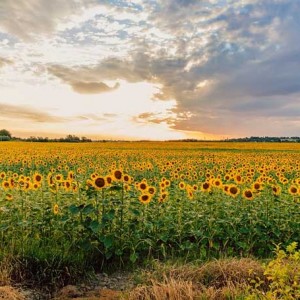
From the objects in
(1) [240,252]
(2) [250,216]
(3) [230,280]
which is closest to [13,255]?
(3) [230,280]

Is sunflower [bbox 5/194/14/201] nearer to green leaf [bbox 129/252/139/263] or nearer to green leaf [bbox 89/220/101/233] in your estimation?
green leaf [bbox 89/220/101/233]

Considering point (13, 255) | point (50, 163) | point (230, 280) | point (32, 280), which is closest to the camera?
point (230, 280)

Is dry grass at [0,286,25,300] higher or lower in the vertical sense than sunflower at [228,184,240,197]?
lower

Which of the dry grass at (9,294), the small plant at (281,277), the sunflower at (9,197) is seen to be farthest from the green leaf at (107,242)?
the small plant at (281,277)

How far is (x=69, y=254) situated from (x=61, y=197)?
6.46 feet

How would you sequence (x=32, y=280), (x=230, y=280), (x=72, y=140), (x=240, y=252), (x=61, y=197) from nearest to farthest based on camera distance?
1. (x=230, y=280)
2. (x=32, y=280)
3. (x=240, y=252)
4. (x=61, y=197)
5. (x=72, y=140)

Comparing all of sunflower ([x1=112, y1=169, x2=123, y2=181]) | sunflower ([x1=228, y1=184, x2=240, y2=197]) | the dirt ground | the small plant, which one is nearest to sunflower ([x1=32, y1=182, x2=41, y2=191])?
sunflower ([x1=112, y1=169, x2=123, y2=181])

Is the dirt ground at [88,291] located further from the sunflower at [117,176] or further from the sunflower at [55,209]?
the sunflower at [55,209]

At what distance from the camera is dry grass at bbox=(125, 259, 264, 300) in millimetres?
4383

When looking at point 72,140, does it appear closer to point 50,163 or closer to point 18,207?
point 50,163

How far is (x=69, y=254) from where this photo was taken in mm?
5949

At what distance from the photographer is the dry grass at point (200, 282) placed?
4.38 metres

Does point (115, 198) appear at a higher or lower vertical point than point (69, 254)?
higher

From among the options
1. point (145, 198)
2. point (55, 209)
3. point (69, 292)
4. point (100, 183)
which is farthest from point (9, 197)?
point (69, 292)
